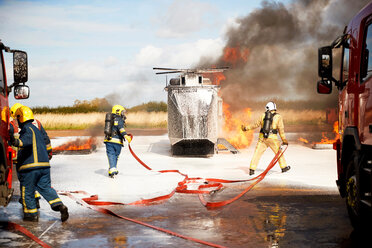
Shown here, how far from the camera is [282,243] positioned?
20.7 ft

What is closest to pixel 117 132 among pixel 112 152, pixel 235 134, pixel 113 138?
pixel 113 138

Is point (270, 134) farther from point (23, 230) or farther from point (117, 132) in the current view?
point (23, 230)

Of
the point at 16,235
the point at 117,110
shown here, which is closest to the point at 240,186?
the point at 117,110

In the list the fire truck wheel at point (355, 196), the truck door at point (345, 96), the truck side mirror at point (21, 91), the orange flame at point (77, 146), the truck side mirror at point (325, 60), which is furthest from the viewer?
the orange flame at point (77, 146)

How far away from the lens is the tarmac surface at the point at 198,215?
6.51 metres

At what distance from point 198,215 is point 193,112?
10403mm

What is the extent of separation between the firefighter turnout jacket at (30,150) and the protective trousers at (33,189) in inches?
3.6

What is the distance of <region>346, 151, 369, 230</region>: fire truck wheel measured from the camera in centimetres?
649

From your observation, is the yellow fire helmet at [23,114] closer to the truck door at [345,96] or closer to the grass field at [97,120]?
the truck door at [345,96]

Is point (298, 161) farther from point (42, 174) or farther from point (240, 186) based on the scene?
point (42, 174)

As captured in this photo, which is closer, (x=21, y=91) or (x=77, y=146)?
(x=21, y=91)

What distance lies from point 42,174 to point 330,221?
4.26 metres

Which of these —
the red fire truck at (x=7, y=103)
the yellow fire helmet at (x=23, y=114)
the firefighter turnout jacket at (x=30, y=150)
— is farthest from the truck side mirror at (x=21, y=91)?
the firefighter turnout jacket at (x=30, y=150)

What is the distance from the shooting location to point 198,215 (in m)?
8.20
